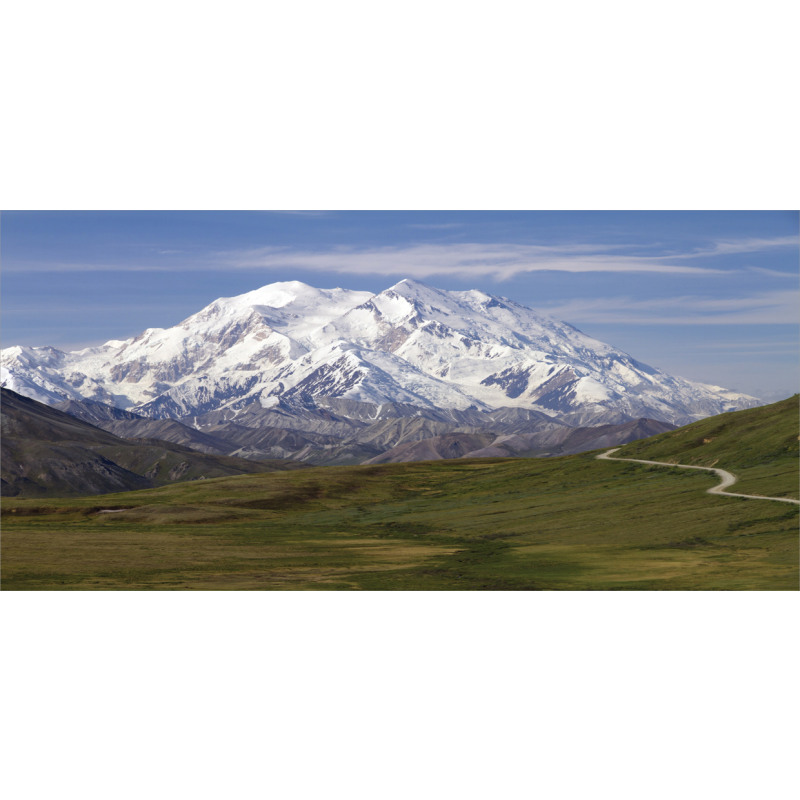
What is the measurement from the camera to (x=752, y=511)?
7612 centimetres

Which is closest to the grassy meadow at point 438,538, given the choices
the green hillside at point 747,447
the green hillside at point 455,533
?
the green hillside at point 455,533

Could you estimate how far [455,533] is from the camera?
95.4 m

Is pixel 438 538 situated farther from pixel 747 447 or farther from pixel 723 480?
pixel 747 447

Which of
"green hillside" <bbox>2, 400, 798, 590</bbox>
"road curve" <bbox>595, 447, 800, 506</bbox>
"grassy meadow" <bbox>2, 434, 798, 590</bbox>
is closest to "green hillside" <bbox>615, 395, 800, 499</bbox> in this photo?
"green hillside" <bbox>2, 400, 798, 590</bbox>

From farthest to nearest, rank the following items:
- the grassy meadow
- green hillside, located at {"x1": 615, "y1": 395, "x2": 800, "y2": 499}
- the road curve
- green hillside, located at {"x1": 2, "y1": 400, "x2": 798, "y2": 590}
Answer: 1. green hillside, located at {"x1": 615, "y1": 395, "x2": 800, "y2": 499}
2. the road curve
3. green hillside, located at {"x1": 2, "y1": 400, "x2": 798, "y2": 590}
4. the grassy meadow

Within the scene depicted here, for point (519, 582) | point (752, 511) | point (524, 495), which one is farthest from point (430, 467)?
point (519, 582)

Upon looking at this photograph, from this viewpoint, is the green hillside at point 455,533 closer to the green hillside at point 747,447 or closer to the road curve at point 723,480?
the green hillside at point 747,447

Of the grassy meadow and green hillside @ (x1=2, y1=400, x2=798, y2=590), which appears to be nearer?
the grassy meadow

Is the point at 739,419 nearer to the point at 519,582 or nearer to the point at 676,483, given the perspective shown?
the point at 676,483

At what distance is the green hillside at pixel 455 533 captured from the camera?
197 ft

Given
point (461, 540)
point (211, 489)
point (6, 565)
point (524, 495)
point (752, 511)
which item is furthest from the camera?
point (211, 489)

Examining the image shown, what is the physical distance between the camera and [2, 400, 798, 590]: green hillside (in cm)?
5997

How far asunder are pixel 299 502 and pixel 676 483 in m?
60.3

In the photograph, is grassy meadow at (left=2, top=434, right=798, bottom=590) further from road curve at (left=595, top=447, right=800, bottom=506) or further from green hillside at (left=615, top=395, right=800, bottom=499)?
green hillside at (left=615, top=395, right=800, bottom=499)
